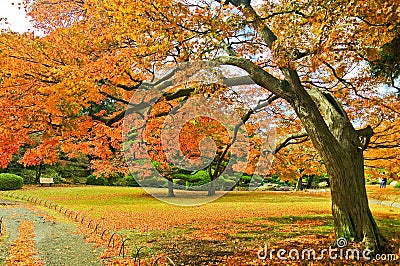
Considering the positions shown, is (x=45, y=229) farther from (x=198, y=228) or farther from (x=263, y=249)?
(x=263, y=249)

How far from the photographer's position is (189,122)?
11422 millimetres

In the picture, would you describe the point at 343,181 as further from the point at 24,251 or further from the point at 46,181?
the point at 46,181

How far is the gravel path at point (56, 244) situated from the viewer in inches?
243

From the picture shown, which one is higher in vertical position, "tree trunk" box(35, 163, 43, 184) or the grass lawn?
"tree trunk" box(35, 163, 43, 184)

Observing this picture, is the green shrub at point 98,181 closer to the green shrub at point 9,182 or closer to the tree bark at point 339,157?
the green shrub at point 9,182

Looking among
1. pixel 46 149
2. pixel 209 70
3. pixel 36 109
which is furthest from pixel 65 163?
pixel 209 70

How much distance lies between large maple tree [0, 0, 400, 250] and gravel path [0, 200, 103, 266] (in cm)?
220

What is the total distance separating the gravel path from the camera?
6184 mm

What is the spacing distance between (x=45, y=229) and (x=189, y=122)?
5.17 meters

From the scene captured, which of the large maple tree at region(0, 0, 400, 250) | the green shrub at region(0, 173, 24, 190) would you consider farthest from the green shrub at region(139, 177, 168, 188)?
the large maple tree at region(0, 0, 400, 250)

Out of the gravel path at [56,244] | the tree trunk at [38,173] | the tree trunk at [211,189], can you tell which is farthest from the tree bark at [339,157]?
the tree trunk at [38,173]
